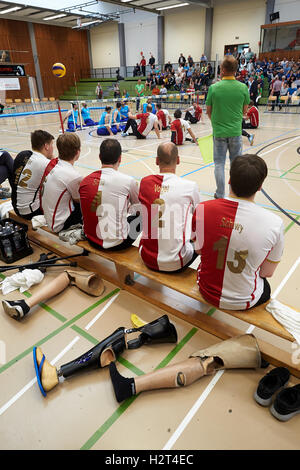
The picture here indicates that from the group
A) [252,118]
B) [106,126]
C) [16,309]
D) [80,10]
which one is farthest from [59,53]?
[16,309]

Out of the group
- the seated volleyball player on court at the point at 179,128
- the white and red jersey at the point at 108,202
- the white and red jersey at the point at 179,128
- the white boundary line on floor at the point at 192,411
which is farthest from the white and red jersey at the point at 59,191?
the white and red jersey at the point at 179,128

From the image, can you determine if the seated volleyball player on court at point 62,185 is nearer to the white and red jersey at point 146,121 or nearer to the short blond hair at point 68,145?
the short blond hair at point 68,145

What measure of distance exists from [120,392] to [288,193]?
4.69 metres

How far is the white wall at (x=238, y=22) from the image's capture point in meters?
21.0

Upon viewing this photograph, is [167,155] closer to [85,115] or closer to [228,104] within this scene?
[228,104]

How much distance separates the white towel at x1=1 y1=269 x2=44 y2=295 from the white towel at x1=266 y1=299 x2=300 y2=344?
2.27m

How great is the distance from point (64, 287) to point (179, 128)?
294 inches

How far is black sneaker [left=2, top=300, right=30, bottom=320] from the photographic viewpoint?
2.47 metres

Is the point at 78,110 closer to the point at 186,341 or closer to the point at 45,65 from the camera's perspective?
the point at 186,341

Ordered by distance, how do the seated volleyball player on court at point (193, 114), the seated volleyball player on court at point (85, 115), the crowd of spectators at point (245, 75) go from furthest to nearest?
1. the crowd of spectators at point (245, 75)
2. the seated volleyball player on court at point (193, 114)
3. the seated volleyball player on court at point (85, 115)

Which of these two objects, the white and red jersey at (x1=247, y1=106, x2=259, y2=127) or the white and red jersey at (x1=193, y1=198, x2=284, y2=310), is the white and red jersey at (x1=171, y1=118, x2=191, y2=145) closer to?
the white and red jersey at (x1=247, y1=106, x2=259, y2=127)

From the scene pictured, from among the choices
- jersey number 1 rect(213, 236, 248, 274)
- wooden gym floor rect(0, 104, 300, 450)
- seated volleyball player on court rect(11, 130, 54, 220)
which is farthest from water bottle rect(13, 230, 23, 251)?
jersey number 1 rect(213, 236, 248, 274)

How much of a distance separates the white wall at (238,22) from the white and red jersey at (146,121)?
673 inches
